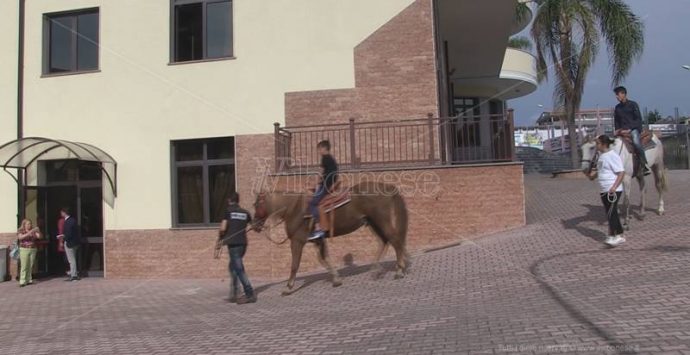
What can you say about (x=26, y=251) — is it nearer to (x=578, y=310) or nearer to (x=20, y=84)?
(x=20, y=84)

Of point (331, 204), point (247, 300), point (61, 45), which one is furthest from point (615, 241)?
point (61, 45)

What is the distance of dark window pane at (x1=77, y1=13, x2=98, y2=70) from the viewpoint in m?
16.1

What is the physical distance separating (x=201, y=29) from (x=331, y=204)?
805cm

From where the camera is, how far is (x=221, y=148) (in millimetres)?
15188

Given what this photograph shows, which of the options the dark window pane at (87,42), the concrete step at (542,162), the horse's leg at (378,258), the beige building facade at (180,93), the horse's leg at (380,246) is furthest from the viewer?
the concrete step at (542,162)

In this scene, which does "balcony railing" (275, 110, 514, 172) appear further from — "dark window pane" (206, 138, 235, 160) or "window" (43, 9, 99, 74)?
"window" (43, 9, 99, 74)

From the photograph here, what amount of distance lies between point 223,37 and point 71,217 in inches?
243

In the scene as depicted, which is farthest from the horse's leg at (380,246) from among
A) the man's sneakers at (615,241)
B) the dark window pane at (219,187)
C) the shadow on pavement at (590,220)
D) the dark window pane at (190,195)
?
the dark window pane at (190,195)

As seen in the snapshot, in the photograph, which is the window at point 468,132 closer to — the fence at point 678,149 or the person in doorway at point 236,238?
the person in doorway at point 236,238

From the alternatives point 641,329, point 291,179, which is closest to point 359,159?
point 291,179

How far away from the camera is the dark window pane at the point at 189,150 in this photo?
604 inches

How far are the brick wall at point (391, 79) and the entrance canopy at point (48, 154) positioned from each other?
4.88 meters

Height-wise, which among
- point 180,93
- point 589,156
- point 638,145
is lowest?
point 589,156

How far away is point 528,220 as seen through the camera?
13312mm
